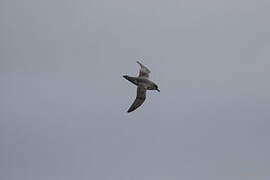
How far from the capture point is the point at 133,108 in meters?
182

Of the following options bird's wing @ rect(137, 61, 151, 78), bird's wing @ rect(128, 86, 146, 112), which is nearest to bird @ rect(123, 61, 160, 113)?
bird's wing @ rect(128, 86, 146, 112)

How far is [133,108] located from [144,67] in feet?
53.1

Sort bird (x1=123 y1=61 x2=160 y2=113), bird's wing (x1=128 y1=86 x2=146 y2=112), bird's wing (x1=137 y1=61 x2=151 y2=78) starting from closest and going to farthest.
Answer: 1. bird's wing (x1=128 y1=86 x2=146 y2=112)
2. bird (x1=123 y1=61 x2=160 y2=113)
3. bird's wing (x1=137 y1=61 x2=151 y2=78)

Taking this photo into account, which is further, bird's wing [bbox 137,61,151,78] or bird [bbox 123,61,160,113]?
bird's wing [bbox 137,61,151,78]

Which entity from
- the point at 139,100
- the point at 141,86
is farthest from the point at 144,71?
the point at 139,100

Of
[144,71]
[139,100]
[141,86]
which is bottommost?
[139,100]

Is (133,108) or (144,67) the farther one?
(144,67)

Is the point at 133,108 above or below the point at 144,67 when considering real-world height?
below

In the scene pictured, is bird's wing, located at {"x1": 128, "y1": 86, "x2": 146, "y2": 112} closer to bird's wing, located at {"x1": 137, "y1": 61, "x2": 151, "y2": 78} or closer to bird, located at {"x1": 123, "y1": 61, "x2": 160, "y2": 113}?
bird, located at {"x1": 123, "y1": 61, "x2": 160, "y2": 113}

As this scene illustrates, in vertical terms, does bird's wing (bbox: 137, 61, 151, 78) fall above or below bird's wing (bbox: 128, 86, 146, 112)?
above

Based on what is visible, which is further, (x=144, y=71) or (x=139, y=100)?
(x=144, y=71)

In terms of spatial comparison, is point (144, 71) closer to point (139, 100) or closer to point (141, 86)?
point (141, 86)

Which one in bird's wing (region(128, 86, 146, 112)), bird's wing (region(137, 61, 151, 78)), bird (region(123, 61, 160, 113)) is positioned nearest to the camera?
bird's wing (region(128, 86, 146, 112))

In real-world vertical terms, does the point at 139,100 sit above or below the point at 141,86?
below
